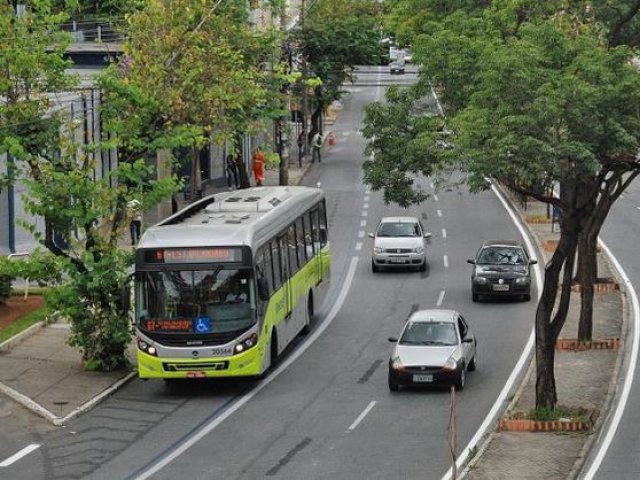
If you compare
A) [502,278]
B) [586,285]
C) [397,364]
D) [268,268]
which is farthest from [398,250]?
[397,364]

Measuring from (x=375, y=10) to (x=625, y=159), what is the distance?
88.6 meters

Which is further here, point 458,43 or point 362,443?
point 458,43

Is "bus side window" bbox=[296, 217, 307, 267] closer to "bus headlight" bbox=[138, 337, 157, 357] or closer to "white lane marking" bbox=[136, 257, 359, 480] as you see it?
"white lane marking" bbox=[136, 257, 359, 480]

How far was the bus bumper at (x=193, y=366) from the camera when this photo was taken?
30.2 meters

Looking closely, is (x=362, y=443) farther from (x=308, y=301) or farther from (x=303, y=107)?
(x=303, y=107)

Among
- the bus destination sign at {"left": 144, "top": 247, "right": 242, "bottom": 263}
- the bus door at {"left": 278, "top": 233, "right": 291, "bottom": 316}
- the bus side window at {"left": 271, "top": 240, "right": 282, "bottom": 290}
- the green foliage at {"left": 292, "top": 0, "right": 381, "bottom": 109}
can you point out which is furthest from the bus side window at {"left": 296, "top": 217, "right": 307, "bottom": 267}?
the green foliage at {"left": 292, "top": 0, "right": 381, "bottom": 109}

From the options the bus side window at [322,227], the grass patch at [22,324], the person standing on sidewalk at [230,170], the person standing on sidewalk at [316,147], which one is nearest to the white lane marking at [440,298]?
the bus side window at [322,227]

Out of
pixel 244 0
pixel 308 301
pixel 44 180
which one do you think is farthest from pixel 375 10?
pixel 44 180

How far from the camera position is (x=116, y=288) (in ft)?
105

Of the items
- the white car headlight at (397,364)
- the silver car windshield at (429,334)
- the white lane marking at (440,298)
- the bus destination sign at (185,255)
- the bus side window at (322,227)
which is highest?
the bus destination sign at (185,255)

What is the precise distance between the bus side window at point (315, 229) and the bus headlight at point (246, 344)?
877 cm

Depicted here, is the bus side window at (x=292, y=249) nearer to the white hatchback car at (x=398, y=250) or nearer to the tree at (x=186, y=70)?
the tree at (x=186, y=70)

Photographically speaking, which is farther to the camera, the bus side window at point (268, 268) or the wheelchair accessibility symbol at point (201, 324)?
the bus side window at point (268, 268)

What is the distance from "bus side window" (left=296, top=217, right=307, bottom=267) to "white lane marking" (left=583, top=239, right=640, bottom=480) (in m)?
8.33
